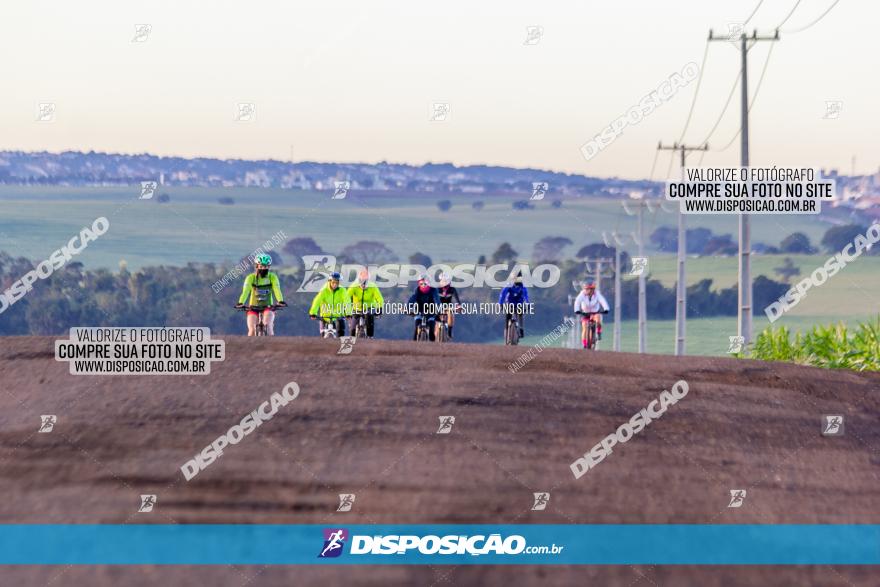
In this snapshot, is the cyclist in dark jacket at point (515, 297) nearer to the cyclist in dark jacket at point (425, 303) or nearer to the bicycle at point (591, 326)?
the bicycle at point (591, 326)

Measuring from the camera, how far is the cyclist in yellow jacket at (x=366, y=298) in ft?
81.9

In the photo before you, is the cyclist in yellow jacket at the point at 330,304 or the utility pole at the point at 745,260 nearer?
the cyclist in yellow jacket at the point at 330,304

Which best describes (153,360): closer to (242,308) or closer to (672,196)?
(242,308)

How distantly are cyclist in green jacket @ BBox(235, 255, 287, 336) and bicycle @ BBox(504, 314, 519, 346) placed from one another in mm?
6470

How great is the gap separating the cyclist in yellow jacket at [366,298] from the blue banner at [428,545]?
13123mm

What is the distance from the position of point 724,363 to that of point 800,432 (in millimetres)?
4448

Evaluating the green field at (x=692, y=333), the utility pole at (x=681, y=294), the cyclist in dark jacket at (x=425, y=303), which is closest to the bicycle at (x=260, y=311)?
the cyclist in dark jacket at (x=425, y=303)

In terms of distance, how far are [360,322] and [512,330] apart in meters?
4.44

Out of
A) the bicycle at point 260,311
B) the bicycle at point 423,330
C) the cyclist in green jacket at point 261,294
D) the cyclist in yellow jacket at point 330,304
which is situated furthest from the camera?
the bicycle at point 423,330

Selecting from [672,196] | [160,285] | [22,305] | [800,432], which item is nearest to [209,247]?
[160,285]

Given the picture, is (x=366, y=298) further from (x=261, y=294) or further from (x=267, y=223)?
(x=267, y=223)

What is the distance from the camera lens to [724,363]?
780 inches

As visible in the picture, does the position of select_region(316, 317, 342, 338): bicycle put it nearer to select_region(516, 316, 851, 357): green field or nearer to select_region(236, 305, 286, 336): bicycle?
select_region(236, 305, 286, 336): bicycle

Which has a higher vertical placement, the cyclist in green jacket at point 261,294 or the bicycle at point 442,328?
the cyclist in green jacket at point 261,294
